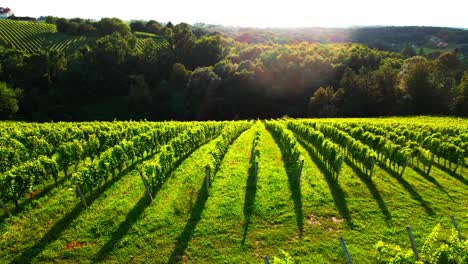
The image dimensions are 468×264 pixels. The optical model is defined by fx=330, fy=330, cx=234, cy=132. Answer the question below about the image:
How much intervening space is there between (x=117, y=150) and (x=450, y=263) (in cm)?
1840

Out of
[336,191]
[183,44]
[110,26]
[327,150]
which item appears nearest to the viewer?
[336,191]

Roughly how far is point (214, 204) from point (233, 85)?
204 ft

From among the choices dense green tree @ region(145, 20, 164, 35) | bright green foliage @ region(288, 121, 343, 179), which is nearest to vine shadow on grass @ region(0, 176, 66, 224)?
bright green foliage @ region(288, 121, 343, 179)

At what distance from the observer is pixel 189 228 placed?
15.2m

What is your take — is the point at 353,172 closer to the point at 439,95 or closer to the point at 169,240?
the point at 169,240

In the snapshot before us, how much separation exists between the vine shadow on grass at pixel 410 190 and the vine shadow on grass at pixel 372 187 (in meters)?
1.89

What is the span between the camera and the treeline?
227ft

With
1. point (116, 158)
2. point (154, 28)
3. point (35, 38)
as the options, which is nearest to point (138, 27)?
point (154, 28)

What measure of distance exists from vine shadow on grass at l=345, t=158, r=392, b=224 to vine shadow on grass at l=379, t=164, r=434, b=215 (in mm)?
1886

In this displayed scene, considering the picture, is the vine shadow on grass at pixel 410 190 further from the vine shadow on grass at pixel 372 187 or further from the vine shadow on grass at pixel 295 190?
the vine shadow on grass at pixel 295 190

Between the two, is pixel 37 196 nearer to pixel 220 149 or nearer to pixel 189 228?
pixel 189 228

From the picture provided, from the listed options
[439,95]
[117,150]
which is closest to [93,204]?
[117,150]

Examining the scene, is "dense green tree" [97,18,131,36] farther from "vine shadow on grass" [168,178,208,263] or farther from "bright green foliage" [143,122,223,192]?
"vine shadow on grass" [168,178,208,263]

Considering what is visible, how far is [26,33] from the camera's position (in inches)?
3770
